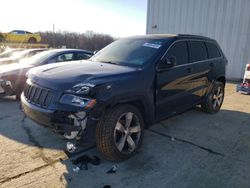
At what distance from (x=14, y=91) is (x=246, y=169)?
18.0ft

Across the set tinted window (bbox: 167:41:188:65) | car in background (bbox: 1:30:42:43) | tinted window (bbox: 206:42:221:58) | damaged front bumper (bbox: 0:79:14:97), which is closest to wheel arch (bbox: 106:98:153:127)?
tinted window (bbox: 167:41:188:65)

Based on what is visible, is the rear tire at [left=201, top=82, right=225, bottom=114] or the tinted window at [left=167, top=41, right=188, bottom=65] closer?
the tinted window at [left=167, top=41, right=188, bottom=65]

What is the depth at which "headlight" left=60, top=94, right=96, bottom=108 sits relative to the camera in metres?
2.86

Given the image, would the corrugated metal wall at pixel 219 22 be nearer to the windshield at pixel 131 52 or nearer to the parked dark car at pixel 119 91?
the parked dark car at pixel 119 91

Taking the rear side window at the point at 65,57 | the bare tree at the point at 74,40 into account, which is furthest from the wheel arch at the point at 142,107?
the bare tree at the point at 74,40

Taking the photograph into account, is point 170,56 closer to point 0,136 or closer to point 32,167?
point 32,167

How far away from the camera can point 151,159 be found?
349 centimetres

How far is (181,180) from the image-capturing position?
2.97 metres

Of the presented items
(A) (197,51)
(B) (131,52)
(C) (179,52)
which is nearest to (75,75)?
(B) (131,52)

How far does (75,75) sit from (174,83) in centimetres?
182

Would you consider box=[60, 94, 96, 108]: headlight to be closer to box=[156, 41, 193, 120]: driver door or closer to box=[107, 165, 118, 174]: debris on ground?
box=[107, 165, 118, 174]: debris on ground

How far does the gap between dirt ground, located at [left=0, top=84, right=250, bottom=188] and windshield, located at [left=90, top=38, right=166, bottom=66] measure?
1439 mm

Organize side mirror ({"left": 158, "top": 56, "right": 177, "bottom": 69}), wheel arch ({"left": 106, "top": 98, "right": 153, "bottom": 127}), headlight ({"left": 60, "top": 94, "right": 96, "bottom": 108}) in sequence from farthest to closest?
side mirror ({"left": 158, "top": 56, "right": 177, "bottom": 69}) → wheel arch ({"left": 106, "top": 98, "right": 153, "bottom": 127}) → headlight ({"left": 60, "top": 94, "right": 96, "bottom": 108})

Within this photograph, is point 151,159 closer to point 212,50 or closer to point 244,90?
point 212,50
